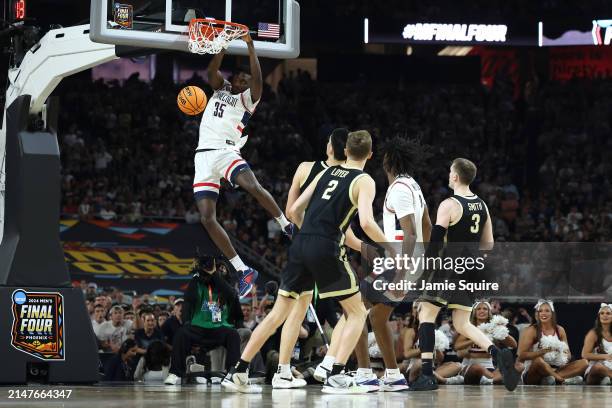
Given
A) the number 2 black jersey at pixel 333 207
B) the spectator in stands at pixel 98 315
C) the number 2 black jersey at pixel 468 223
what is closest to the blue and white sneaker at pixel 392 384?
the number 2 black jersey at pixel 468 223

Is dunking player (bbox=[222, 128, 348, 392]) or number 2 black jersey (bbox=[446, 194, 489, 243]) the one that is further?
number 2 black jersey (bbox=[446, 194, 489, 243])

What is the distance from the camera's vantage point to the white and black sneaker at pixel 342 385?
949 cm

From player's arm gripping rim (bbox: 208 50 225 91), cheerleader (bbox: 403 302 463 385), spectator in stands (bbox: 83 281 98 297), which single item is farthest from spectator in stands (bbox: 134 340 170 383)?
spectator in stands (bbox: 83 281 98 297)

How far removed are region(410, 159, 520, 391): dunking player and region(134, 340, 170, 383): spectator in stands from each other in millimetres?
3942

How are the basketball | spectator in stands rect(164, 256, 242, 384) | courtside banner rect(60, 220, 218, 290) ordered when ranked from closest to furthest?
the basketball, spectator in stands rect(164, 256, 242, 384), courtside banner rect(60, 220, 218, 290)

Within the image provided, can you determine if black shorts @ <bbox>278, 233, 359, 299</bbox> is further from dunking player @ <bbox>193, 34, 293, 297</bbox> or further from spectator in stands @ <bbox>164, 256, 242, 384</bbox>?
spectator in stands @ <bbox>164, 256, 242, 384</bbox>

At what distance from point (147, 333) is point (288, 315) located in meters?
4.58

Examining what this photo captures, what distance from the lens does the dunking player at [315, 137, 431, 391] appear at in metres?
10.1

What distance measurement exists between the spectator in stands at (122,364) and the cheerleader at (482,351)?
4119mm

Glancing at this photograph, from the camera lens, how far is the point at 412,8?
98.3 ft

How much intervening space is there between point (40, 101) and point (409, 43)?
1779 centimetres

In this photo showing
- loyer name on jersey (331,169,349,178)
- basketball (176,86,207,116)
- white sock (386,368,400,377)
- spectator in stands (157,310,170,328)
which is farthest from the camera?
spectator in stands (157,310,170,328)

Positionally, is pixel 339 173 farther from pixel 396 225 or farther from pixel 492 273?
pixel 492 273

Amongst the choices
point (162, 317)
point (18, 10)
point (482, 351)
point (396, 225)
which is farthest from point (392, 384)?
point (18, 10)
